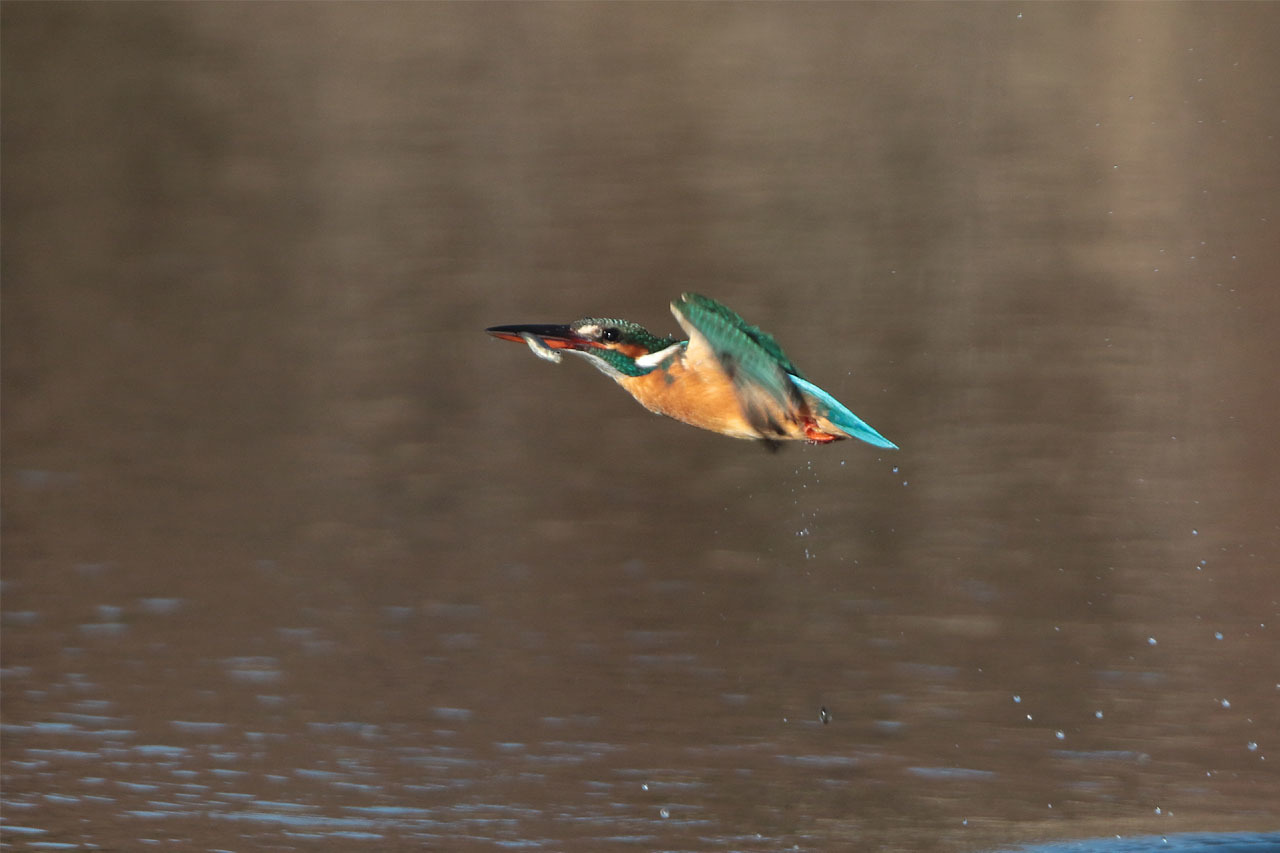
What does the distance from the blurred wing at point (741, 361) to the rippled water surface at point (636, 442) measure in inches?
58.4

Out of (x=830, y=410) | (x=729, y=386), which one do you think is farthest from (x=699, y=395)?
(x=830, y=410)

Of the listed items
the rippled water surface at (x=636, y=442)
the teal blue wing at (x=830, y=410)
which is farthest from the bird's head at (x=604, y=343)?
the rippled water surface at (x=636, y=442)

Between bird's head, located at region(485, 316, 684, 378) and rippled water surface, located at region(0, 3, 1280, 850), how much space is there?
143 cm

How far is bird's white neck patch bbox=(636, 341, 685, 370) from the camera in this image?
2.71m

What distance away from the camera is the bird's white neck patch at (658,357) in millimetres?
2707

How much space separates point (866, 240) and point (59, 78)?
21.3ft

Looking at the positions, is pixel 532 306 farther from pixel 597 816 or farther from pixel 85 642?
pixel 597 816

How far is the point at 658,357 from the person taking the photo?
8.91 feet

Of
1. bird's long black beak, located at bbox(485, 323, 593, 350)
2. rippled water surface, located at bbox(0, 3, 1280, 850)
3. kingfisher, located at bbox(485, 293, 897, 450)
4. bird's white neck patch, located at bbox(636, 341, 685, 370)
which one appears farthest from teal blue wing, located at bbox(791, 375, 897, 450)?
rippled water surface, located at bbox(0, 3, 1280, 850)


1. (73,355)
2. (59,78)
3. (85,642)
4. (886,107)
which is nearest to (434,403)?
(73,355)

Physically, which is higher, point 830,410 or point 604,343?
point 604,343

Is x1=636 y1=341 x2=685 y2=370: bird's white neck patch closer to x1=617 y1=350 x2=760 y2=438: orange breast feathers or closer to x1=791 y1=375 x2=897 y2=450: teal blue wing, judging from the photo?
x1=617 y1=350 x2=760 y2=438: orange breast feathers

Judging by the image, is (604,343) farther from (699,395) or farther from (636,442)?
(636,442)

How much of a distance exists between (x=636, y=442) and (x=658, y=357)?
13.6ft
